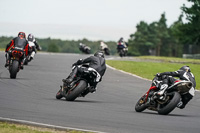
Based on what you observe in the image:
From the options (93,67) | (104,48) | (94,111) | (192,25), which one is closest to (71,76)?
(93,67)

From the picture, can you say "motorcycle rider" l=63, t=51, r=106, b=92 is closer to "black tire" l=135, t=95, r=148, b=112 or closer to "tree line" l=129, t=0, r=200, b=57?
"black tire" l=135, t=95, r=148, b=112

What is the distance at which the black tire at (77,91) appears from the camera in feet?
44.1

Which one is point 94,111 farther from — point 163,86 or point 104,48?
point 104,48

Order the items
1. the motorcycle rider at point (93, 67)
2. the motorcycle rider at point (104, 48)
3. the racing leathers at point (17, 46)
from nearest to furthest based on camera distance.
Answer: the motorcycle rider at point (93, 67)
the racing leathers at point (17, 46)
the motorcycle rider at point (104, 48)

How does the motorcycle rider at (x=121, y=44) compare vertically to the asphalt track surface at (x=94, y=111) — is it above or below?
above

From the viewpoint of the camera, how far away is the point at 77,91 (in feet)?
44.1

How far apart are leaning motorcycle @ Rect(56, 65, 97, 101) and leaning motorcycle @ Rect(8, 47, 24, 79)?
5.56 metres

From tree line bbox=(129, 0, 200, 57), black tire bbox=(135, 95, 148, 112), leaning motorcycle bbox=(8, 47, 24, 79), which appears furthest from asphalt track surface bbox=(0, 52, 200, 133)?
tree line bbox=(129, 0, 200, 57)

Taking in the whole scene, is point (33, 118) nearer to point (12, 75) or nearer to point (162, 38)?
point (12, 75)

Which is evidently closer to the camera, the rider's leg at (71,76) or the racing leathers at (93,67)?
the rider's leg at (71,76)

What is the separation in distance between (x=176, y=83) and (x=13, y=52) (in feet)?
29.5

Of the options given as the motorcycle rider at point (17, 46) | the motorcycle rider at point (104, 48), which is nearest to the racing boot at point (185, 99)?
the motorcycle rider at point (17, 46)

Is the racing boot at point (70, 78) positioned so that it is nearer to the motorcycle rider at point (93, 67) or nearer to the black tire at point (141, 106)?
the motorcycle rider at point (93, 67)

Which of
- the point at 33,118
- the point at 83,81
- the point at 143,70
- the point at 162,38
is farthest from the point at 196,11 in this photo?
the point at 162,38
